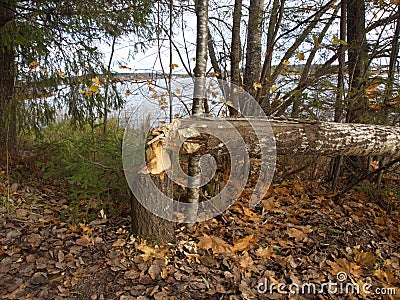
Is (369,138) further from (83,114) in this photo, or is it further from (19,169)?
→ (19,169)

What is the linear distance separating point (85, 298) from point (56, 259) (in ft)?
1.71

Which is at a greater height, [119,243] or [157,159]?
[157,159]

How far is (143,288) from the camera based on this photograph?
2225 mm

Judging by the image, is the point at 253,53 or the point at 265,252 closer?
the point at 265,252

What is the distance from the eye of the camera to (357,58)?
12.1 ft

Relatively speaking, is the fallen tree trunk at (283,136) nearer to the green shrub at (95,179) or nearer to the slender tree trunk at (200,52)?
the slender tree trunk at (200,52)

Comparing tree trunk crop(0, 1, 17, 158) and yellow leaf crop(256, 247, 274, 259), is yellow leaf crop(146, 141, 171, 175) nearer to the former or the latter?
yellow leaf crop(256, 247, 274, 259)

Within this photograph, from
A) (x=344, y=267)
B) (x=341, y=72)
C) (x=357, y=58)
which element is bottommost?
(x=344, y=267)

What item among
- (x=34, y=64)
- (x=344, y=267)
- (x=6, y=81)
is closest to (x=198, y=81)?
(x=344, y=267)

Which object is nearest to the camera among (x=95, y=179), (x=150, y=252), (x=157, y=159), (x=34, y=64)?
(x=157, y=159)

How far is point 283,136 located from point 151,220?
4.34ft

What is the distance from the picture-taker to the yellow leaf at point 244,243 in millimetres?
2664

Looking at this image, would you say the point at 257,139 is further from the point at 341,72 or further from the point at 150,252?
the point at 341,72

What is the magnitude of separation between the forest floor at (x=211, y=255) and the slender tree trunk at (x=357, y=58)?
115 centimetres
